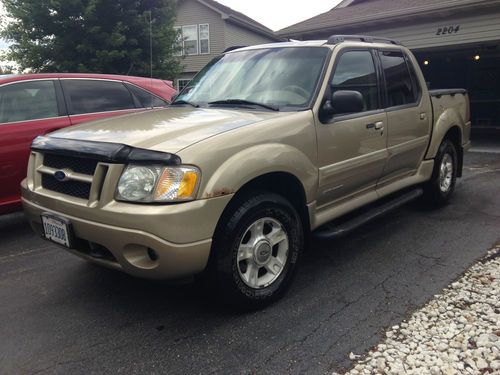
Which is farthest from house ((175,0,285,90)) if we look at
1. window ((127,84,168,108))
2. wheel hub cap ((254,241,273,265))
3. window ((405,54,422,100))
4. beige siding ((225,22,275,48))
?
wheel hub cap ((254,241,273,265))

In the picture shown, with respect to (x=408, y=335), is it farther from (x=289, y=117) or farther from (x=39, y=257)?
(x=39, y=257)

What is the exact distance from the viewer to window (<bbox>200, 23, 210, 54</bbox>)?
Answer: 72.8 ft

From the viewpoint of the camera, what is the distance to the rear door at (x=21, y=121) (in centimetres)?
461

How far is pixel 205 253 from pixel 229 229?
0.74ft

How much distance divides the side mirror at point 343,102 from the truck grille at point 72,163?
1.78 metres

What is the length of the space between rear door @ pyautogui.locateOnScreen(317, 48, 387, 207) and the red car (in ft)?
9.87

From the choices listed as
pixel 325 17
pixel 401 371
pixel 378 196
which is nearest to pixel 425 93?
pixel 378 196

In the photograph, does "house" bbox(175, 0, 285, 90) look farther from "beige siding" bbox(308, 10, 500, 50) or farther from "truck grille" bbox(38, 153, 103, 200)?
"truck grille" bbox(38, 153, 103, 200)

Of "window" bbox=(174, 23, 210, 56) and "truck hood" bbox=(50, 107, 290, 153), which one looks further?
"window" bbox=(174, 23, 210, 56)

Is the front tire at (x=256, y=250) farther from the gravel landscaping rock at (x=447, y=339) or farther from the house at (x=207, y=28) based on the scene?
the house at (x=207, y=28)

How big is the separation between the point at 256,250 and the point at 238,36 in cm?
2141

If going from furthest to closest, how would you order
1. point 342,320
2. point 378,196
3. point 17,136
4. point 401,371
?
point 17,136
point 378,196
point 342,320
point 401,371

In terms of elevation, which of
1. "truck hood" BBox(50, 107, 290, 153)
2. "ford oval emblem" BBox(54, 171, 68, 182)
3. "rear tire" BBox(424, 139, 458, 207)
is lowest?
"rear tire" BBox(424, 139, 458, 207)

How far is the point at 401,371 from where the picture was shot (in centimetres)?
243
